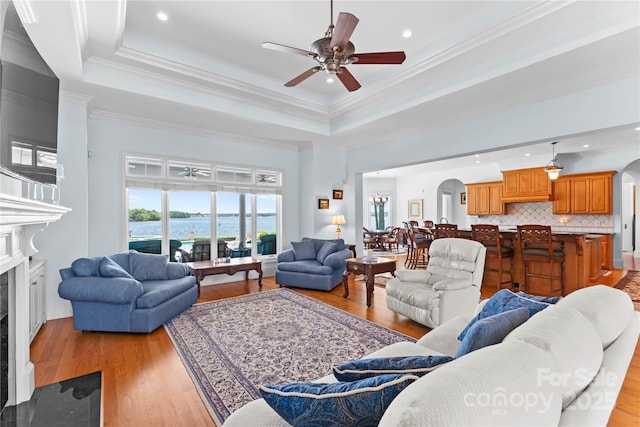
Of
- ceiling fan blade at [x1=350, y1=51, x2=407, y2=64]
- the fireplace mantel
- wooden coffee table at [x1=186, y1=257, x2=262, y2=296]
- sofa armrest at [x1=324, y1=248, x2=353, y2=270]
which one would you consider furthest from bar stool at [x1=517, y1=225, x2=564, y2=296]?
the fireplace mantel

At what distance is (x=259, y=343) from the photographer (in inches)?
120

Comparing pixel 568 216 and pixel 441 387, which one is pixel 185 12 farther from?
pixel 568 216

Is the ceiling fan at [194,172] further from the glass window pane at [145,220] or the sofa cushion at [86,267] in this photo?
→ the sofa cushion at [86,267]

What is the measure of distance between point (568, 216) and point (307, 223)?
22.3 ft

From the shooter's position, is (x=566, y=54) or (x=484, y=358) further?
(x=566, y=54)

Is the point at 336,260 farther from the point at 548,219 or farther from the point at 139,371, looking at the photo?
the point at 548,219

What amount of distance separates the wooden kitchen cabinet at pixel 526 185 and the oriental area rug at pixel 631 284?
2.29 meters

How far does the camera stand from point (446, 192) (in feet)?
37.2

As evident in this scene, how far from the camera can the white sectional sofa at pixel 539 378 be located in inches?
24.0

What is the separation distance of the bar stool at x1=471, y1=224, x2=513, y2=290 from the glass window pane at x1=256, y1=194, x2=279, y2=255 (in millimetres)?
3886

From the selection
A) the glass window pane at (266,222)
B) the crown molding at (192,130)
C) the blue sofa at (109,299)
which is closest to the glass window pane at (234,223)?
the glass window pane at (266,222)

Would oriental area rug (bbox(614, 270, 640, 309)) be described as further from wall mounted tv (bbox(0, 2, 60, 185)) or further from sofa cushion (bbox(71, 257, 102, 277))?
wall mounted tv (bbox(0, 2, 60, 185))

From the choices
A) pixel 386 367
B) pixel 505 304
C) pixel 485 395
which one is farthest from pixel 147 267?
pixel 485 395

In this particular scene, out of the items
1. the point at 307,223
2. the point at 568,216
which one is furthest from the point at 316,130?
the point at 568,216
